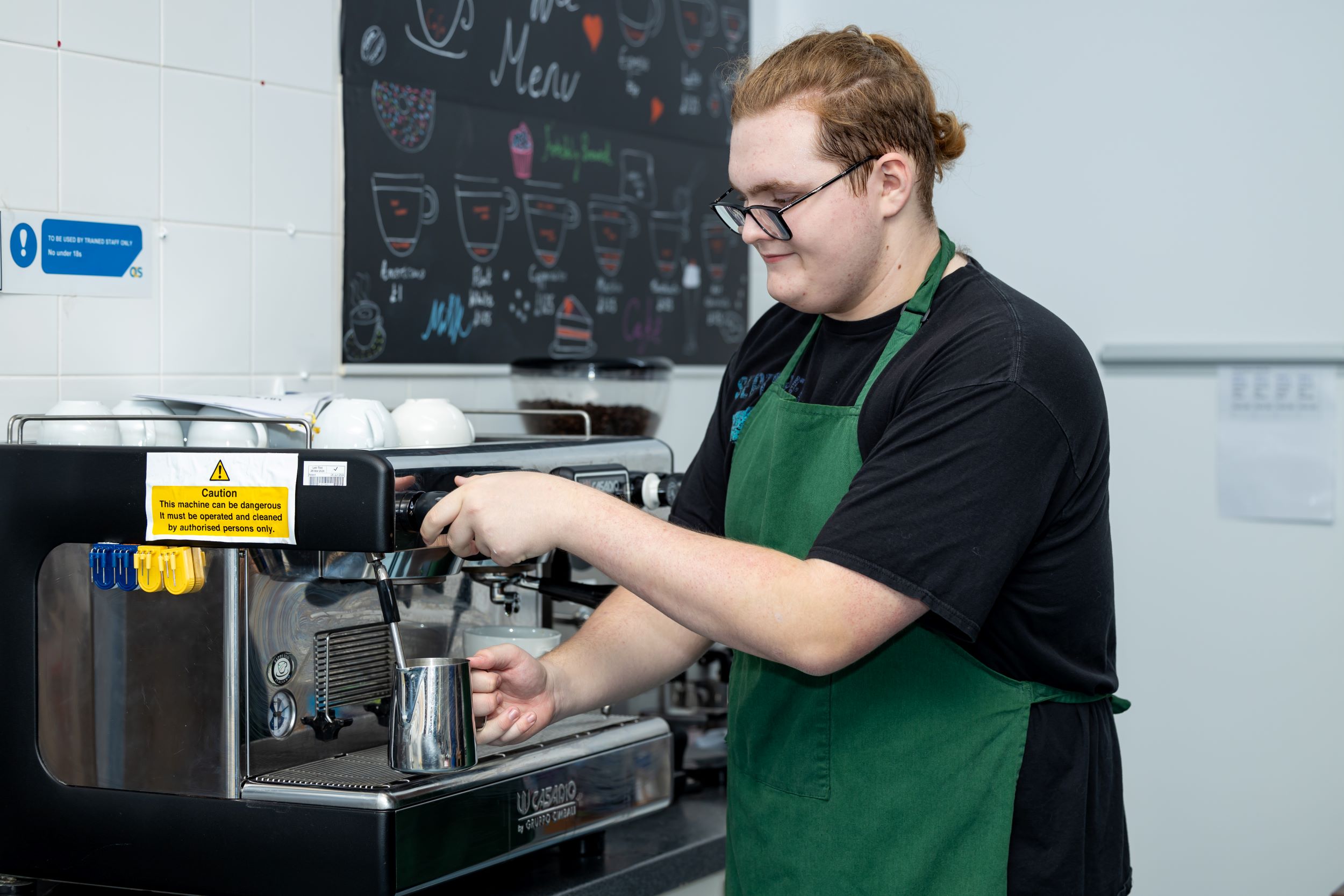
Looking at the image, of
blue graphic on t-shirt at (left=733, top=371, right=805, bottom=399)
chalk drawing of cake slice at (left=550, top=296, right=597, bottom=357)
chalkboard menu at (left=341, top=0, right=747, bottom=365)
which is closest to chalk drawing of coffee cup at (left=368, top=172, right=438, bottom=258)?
chalkboard menu at (left=341, top=0, right=747, bottom=365)

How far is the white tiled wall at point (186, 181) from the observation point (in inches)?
60.2

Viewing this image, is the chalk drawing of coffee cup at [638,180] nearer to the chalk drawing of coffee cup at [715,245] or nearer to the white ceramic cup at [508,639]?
the chalk drawing of coffee cup at [715,245]

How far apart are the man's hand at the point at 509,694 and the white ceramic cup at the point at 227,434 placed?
14.0 inches

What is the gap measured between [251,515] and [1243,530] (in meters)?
2.03

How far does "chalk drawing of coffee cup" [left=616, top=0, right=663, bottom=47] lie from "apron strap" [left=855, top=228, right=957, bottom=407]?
57.7 inches

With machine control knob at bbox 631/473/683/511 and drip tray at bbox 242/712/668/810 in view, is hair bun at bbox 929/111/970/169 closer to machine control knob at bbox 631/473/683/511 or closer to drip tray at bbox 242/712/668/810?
machine control knob at bbox 631/473/683/511

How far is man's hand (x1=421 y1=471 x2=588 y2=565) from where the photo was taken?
107 centimetres

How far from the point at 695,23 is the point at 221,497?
1793 mm

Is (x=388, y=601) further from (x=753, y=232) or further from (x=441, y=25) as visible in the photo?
(x=441, y=25)

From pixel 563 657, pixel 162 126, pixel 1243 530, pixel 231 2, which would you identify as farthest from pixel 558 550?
pixel 1243 530

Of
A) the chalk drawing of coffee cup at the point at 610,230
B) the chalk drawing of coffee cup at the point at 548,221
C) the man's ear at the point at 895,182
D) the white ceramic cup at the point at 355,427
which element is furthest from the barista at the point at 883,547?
the chalk drawing of coffee cup at the point at 610,230

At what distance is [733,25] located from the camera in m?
2.78

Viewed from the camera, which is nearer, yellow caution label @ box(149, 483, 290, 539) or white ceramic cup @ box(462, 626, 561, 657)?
yellow caution label @ box(149, 483, 290, 539)

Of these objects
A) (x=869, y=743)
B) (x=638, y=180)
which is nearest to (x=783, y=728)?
(x=869, y=743)
